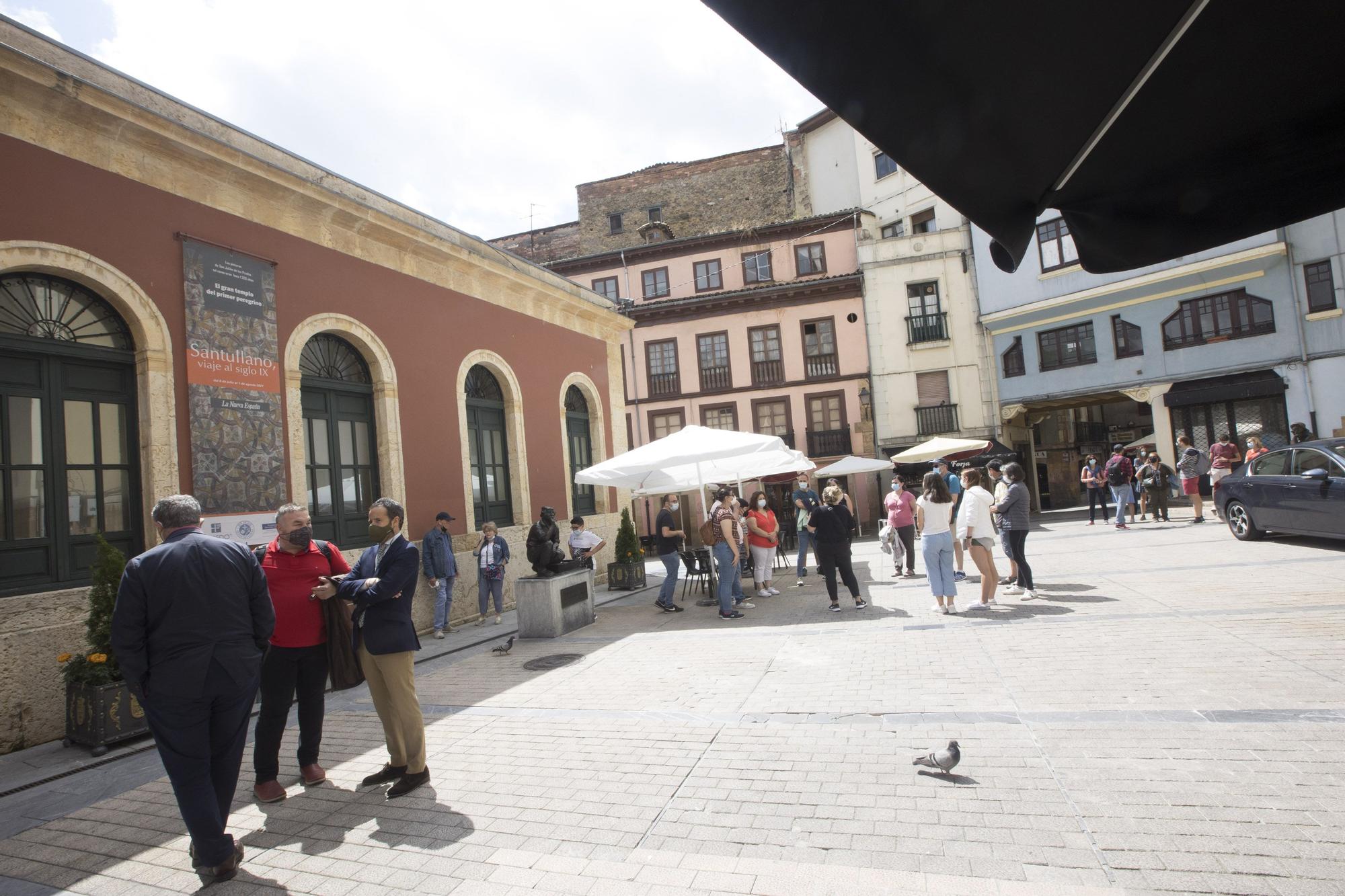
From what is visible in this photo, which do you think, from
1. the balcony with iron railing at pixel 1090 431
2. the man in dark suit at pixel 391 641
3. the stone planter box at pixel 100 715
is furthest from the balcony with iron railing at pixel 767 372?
the man in dark suit at pixel 391 641

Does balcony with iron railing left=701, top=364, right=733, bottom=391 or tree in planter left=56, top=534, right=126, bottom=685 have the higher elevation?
balcony with iron railing left=701, top=364, right=733, bottom=391

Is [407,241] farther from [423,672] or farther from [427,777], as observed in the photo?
[427,777]

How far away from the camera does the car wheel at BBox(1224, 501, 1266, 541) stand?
454 inches

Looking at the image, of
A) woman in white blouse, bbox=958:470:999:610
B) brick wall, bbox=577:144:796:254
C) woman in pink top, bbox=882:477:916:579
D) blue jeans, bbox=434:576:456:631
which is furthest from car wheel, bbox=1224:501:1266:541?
brick wall, bbox=577:144:796:254

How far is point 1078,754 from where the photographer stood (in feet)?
13.5

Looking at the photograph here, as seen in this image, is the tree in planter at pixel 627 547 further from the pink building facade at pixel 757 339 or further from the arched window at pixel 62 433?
the pink building facade at pixel 757 339

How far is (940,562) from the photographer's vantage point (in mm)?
8312

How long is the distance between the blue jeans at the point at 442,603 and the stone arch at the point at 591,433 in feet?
15.6

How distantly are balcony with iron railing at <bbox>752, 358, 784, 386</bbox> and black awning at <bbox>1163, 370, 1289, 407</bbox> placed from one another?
12222mm

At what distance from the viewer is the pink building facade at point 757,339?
1067 inches

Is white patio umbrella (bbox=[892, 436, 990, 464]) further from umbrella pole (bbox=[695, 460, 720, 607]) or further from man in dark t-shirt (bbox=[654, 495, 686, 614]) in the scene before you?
man in dark t-shirt (bbox=[654, 495, 686, 614])

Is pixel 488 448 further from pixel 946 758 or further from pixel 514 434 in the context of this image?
pixel 946 758

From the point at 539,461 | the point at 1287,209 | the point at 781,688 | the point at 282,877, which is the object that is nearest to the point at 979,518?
the point at 781,688

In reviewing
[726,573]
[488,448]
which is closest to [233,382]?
[488,448]
